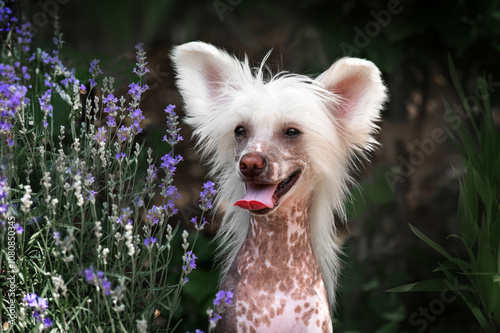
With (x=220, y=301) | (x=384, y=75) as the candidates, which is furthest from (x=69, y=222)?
(x=384, y=75)

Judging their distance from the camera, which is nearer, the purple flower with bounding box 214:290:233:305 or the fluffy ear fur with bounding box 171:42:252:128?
the purple flower with bounding box 214:290:233:305

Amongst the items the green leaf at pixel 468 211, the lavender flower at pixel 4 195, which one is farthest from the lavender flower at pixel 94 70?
the green leaf at pixel 468 211

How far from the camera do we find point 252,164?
178 centimetres

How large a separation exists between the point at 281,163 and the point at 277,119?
136mm

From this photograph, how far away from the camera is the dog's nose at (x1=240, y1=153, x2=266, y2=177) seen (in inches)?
70.1

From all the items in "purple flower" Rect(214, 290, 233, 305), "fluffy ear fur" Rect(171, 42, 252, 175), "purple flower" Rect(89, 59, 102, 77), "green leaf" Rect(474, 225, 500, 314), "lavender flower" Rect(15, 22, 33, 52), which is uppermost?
"lavender flower" Rect(15, 22, 33, 52)

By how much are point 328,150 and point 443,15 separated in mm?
1084

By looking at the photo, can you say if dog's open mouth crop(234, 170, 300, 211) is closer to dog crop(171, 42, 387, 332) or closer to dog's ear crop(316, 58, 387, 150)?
dog crop(171, 42, 387, 332)

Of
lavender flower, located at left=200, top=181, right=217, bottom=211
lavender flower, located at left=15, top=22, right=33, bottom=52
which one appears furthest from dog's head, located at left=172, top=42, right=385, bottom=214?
lavender flower, located at left=15, top=22, right=33, bottom=52

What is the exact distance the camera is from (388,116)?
3.19m

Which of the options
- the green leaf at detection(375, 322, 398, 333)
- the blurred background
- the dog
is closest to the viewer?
the dog

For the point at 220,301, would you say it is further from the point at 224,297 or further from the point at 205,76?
the point at 205,76

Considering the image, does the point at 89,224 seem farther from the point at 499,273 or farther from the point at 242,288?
the point at 499,273

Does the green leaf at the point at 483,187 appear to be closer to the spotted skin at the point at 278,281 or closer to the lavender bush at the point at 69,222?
the spotted skin at the point at 278,281
